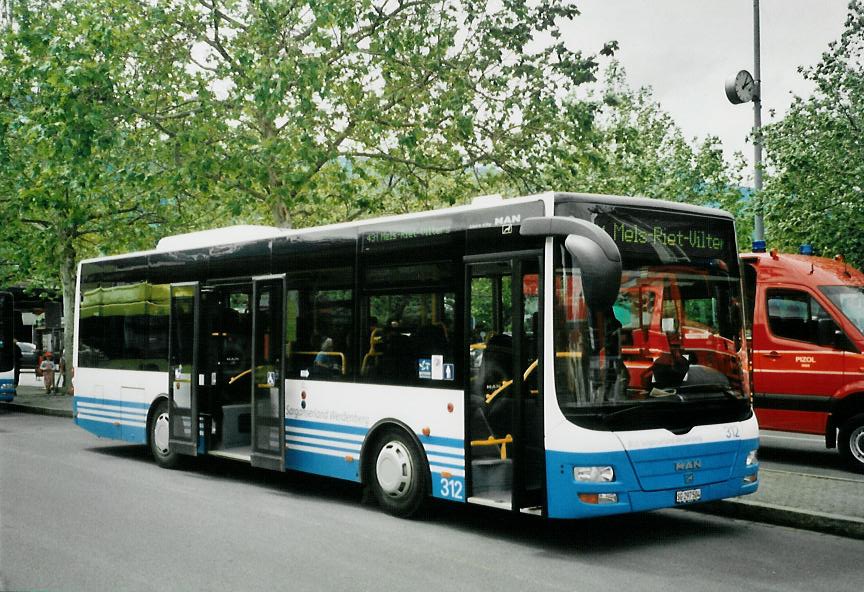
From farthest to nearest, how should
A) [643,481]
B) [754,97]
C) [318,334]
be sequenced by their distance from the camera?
[754,97] < [318,334] < [643,481]

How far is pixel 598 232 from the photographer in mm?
7438

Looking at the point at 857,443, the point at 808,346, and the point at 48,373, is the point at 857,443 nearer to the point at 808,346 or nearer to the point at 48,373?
the point at 808,346

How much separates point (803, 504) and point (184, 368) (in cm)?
751

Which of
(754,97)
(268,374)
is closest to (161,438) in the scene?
(268,374)

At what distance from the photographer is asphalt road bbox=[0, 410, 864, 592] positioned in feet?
23.1

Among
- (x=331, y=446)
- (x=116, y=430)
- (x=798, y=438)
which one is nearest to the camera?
(x=331, y=446)

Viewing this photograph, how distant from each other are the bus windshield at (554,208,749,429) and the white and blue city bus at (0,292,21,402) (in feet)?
58.5

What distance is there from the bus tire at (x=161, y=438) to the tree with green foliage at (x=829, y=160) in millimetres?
9623

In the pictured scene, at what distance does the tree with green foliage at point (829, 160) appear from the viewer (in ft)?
48.7

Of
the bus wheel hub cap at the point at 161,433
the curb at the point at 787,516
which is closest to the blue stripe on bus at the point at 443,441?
the curb at the point at 787,516

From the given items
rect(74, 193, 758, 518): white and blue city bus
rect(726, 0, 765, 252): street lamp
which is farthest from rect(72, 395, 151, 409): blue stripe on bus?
rect(726, 0, 765, 252): street lamp

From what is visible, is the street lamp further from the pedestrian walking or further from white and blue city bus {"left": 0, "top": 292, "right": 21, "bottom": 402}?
the pedestrian walking

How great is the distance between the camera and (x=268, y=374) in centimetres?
1138

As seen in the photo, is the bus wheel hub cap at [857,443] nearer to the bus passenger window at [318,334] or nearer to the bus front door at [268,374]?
the bus passenger window at [318,334]
